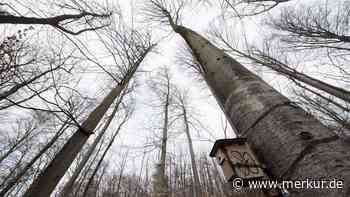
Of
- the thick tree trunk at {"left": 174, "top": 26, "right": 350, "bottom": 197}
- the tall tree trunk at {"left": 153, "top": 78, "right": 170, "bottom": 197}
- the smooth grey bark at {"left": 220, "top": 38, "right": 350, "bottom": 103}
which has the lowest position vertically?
the tall tree trunk at {"left": 153, "top": 78, "right": 170, "bottom": 197}

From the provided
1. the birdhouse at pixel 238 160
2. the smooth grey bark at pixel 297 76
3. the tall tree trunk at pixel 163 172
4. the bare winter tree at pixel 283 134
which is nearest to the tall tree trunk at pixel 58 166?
the birdhouse at pixel 238 160

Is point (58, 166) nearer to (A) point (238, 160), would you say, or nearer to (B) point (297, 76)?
(A) point (238, 160)

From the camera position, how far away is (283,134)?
0.75 metres

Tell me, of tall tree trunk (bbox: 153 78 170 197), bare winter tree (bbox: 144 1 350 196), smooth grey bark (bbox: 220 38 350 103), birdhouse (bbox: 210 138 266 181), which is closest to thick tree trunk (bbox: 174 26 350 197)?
bare winter tree (bbox: 144 1 350 196)

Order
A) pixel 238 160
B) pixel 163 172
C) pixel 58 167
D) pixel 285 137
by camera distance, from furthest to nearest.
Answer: pixel 163 172, pixel 58 167, pixel 238 160, pixel 285 137

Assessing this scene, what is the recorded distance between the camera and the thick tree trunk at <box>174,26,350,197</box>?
57 cm

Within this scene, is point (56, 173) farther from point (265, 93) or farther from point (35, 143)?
point (35, 143)

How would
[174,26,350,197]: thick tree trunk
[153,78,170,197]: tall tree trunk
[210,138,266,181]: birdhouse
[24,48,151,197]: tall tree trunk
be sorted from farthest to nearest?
[153,78,170,197]: tall tree trunk
[24,48,151,197]: tall tree trunk
[210,138,266,181]: birdhouse
[174,26,350,197]: thick tree trunk

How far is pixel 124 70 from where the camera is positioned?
5164 mm

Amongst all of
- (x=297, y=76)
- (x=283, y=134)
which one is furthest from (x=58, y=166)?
(x=297, y=76)

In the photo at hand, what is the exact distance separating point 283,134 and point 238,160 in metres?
0.45

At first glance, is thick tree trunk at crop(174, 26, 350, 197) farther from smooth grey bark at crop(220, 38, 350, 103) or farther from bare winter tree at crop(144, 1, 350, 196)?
smooth grey bark at crop(220, 38, 350, 103)

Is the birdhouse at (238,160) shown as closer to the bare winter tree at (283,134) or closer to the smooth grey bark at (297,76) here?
the bare winter tree at (283,134)

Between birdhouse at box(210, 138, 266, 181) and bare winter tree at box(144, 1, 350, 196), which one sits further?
birdhouse at box(210, 138, 266, 181)
